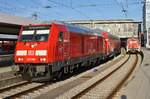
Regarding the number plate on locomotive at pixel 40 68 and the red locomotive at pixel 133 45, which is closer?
the number plate on locomotive at pixel 40 68

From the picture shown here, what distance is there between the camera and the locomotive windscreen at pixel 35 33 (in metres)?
18.3

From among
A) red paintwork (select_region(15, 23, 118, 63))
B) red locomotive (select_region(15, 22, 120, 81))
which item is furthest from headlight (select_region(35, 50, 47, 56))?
red paintwork (select_region(15, 23, 118, 63))

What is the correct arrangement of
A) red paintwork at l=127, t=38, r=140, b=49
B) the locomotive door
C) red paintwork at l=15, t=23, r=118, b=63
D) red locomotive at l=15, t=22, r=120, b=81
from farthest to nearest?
red paintwork at l=127, t=38, r=140, b=49, the locomotive door, red paintwork at l=15, t=23, r=118, b=63, red locomotive at l=15, t=22, r=120, b=81

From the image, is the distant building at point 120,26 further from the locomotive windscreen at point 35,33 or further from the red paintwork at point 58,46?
the locomotive windscreen at point 35,33

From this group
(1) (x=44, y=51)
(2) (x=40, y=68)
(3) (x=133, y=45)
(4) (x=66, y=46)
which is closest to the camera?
(2) (x=40, y=68)

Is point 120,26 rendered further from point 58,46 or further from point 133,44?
point 58,46

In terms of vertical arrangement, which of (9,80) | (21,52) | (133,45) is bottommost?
(9,80)

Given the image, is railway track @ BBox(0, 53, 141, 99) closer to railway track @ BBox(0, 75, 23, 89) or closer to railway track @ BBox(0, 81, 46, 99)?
railway track @ BBox(0, 81, 46, 99)

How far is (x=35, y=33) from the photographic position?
1862 centimetres

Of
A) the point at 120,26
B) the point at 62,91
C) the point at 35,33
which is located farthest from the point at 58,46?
the point at 120,26

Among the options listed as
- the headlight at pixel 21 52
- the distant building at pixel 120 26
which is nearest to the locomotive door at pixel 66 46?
the headlight at pixel 21 52

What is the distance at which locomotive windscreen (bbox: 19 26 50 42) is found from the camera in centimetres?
1831

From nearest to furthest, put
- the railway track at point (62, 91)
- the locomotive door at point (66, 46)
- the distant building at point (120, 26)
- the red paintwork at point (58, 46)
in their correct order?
the railway track at point (62, 91), the red paintwork at point (58, 46), the locomotive door at point (66, 46), the distant building at point (120, 26)

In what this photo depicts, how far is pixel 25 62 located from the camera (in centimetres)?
1808
